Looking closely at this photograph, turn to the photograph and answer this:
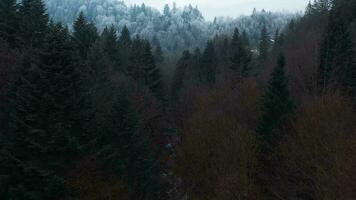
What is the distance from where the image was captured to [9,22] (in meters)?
34.0

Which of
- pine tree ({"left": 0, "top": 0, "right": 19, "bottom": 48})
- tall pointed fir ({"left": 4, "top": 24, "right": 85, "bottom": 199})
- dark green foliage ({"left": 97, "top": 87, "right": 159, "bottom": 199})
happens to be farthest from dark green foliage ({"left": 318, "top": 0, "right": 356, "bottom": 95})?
pine tree ({"left": 0, "top": 0, "right": 19, "bottom": 48})

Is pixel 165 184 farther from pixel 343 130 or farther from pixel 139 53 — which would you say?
pixel 139 53

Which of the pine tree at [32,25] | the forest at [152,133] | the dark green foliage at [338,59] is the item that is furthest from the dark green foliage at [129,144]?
the dark green foliage at [338,59]

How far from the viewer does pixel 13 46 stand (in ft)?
112

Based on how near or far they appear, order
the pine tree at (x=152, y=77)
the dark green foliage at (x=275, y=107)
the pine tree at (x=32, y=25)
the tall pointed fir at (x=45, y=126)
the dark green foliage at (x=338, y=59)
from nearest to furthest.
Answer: the tall pointed fir at (x=45, y=126), the dark green foliage at (x=275, y=107), the pine tree at (x=32, y=25), the dark green foliage at (x=338, y=59), the pine tree at (x=152, y=77)

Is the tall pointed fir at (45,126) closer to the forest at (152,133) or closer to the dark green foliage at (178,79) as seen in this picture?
the forest at (152,133)

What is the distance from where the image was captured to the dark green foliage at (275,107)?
28984 mm

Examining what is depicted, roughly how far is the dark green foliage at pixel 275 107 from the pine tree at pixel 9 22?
19.6 meters

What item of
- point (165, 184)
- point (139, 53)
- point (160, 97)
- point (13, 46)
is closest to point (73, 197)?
point (165, 184)

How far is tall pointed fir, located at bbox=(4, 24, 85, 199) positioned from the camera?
61.4 ft

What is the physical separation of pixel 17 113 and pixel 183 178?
559 inches

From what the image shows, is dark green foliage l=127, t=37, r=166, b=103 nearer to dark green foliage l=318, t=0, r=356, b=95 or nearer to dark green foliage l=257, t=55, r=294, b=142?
dark green foliage l=318, t=0, r=356, b=95

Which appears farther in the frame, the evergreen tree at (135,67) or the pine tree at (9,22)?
the evergreen tree at (135,67)

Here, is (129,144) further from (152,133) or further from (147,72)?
(147,72)
